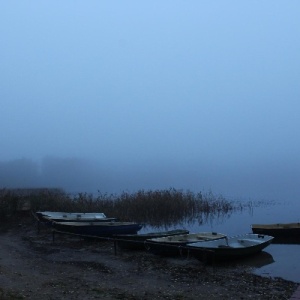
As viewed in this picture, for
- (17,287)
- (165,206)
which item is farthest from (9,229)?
(17,287)

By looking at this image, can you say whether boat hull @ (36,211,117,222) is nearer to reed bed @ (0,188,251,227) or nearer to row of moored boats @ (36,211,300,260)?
row of moored boats @ (36,211,300,260)

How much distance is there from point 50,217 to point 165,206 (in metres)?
7.91

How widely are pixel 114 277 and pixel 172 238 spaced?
5.37 metres

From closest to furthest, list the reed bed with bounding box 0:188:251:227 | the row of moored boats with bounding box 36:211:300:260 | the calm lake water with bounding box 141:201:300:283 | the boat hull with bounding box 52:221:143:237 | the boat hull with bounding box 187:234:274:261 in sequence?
1. the boat hull with bounding box 187:234:274:261
2. the row of moored boats with bounding box 36:211:300:260
3. the calm lake water with bounding box 141:201:300:283
4. the boat hull with bounding box 52:221:143:237
5. the reed bed with bounding box 0:188:251:227

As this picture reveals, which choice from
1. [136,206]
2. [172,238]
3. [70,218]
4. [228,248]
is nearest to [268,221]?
[136,206]

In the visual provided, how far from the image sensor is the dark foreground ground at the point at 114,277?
404 inches

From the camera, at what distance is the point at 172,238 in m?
17.4

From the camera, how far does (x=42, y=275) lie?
1212 cm

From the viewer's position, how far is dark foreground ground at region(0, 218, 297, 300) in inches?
404

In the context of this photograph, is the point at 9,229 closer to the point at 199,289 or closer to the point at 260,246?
the point at 260,246

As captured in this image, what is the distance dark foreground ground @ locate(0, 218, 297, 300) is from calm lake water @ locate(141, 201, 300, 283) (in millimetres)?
1230

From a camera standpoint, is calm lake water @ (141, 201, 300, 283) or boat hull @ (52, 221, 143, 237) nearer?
calm lake water @ (141, 201, 300, 283)

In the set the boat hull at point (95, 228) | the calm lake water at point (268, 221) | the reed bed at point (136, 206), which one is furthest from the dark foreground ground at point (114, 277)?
the reed bed at point (136, 206)

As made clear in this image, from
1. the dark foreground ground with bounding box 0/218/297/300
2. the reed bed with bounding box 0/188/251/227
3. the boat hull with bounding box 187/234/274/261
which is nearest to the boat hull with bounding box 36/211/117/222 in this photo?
the reed bed with bounding box 0/188/251/227
